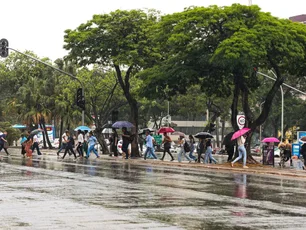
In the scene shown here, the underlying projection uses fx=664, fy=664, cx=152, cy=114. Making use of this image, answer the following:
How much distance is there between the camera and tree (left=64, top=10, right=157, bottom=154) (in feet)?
135

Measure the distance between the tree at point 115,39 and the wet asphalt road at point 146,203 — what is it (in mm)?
20001

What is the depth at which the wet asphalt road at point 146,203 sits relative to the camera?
11227 millimetres

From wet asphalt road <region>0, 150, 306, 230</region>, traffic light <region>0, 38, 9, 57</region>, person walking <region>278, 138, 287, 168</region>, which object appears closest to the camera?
wet asphalt road <region>0, 150, 306, 230</region>

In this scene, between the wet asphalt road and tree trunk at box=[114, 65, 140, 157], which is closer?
the wet asphalt road

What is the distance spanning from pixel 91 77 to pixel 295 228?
45.3 meters

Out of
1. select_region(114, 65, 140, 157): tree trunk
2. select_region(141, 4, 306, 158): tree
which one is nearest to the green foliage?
select_region(114, 65, 140, 157): tree trunk

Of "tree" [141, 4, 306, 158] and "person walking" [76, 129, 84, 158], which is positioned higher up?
"tree" [141, 4, 306, 158]

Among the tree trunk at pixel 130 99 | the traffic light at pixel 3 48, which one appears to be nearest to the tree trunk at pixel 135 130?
the tree trunk at pixel 130 99

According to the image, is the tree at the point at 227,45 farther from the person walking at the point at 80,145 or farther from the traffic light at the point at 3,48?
the traffic light at the point at 3,48

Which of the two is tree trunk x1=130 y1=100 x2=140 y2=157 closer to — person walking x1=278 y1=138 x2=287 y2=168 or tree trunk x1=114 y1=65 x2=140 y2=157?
tree trunk x1=114 y1=65 x2=140 y2=157

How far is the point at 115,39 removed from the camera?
41.9 metres

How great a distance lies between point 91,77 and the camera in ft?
181

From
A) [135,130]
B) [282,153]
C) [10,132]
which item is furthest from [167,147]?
[10,132]

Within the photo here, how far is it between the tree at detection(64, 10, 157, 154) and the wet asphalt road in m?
20.0
